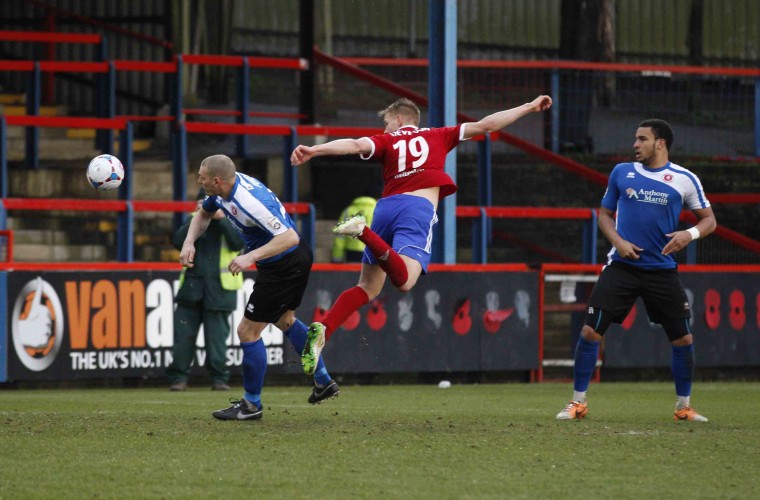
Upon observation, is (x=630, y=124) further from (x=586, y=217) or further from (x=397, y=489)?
(x=397, y=489)

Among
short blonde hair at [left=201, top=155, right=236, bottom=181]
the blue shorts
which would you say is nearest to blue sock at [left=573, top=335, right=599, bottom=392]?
the blue shorts

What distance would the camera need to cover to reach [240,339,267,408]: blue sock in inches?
368

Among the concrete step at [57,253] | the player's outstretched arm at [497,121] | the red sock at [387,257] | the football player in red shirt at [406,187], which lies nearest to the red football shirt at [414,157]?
the football player in red shirt at [406,187]

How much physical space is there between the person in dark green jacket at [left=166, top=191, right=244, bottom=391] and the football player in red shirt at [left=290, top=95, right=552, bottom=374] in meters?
3.80

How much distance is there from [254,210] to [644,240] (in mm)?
2665

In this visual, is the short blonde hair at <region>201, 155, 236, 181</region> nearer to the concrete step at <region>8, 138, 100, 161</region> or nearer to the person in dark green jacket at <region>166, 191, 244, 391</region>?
the person in dark green jacket at <region>166, 191, 244, 391</region>

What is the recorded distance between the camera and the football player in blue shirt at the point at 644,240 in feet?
31.9

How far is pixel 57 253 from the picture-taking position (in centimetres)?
1714

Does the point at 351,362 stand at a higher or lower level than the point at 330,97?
lower

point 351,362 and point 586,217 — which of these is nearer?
point 351,362

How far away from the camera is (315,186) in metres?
20.1

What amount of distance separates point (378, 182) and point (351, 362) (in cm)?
579

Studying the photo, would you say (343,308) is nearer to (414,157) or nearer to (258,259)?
(258,259)

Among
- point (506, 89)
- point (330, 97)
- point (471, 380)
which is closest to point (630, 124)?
point (506, 89)
